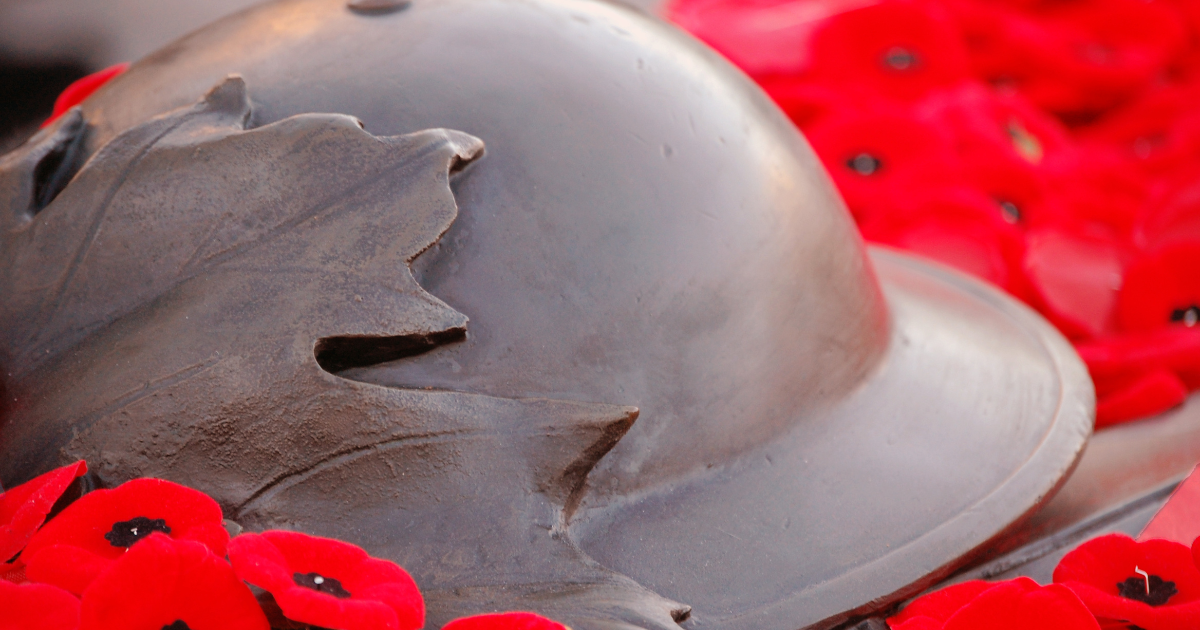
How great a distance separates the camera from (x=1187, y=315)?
173cm

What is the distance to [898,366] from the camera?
1.17 meters

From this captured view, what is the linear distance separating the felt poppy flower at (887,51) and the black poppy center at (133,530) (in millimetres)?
1897

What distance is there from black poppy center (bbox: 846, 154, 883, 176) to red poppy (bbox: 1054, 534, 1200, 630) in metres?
1.21

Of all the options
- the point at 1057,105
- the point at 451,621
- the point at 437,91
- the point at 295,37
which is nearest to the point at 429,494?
the point at 451,621

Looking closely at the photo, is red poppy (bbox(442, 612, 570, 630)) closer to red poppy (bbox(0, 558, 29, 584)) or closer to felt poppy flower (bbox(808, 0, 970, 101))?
red poppy (bbox(0, 558, 29, 584))

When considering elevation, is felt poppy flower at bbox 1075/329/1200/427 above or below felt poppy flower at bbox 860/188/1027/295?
below

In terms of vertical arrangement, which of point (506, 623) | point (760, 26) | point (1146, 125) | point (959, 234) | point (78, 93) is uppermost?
point (78, 93)

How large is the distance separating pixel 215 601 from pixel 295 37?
0.59 m

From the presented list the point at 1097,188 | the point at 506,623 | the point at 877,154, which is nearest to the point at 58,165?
the point at 506,623

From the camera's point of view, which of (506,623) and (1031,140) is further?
(1031,140)

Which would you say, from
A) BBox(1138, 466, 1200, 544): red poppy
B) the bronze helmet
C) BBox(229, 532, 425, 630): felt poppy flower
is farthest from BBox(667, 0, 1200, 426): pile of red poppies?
BBox(229, 532, 425, 630): felt poppy flower

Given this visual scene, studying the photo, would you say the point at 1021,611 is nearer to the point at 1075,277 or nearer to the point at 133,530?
the point at 133,530

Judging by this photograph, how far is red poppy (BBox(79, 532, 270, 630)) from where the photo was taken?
669 millimetres

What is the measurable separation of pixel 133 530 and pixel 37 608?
0.10 m
